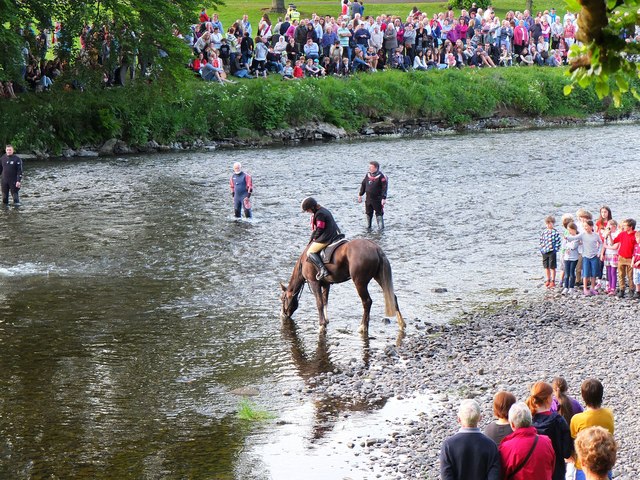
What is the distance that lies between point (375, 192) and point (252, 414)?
1397 centimetres

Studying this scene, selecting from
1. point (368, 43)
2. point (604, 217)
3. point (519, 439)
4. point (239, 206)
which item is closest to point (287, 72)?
point (368, 43)

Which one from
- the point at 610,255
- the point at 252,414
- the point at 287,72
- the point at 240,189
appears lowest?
the point at 252,414

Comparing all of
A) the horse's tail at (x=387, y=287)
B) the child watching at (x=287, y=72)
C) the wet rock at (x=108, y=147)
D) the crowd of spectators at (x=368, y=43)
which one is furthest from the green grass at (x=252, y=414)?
the child watching at (x=287, y=72)

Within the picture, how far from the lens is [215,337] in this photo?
18.9 m

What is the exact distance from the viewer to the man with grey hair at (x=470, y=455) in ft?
30.0

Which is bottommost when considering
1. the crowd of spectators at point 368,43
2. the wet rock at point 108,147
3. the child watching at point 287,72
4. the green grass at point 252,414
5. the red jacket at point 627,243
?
the green grass at point 252,414

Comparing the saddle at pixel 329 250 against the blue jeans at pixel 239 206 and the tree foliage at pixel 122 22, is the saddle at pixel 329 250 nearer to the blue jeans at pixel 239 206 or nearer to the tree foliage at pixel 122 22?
the blue jeans at pixel 239 206

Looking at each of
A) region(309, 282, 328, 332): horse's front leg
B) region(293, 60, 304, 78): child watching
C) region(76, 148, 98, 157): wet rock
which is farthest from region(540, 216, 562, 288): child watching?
region(293, 60, 304, 78): child watching

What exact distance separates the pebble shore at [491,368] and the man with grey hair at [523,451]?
2654mm

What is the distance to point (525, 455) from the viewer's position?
922 cm

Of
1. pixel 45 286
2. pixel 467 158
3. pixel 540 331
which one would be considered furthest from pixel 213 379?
pixel 467 158

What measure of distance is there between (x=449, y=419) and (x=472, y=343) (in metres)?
3.72

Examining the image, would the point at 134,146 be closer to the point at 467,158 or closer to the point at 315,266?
the point at 467,158

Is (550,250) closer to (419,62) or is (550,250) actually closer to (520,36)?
(419,62)
